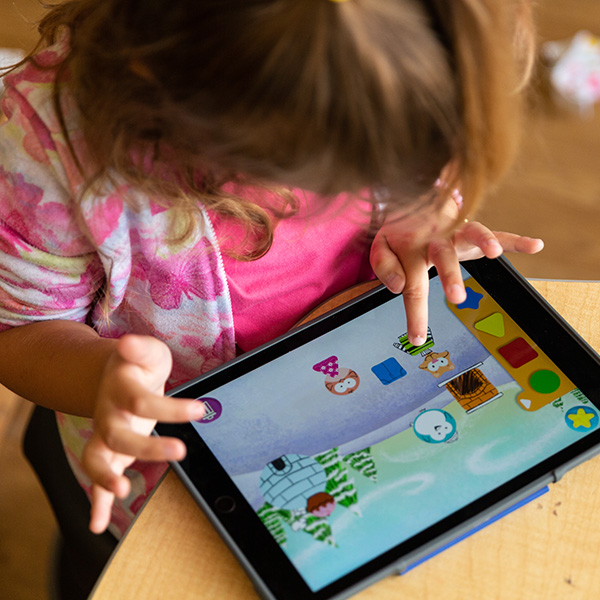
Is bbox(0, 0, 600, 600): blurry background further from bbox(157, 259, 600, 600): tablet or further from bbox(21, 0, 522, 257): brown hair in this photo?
Answer: bbox(21, 0, 522, 257): brown hair

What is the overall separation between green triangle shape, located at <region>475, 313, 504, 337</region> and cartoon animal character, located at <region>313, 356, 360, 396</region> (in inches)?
4.3

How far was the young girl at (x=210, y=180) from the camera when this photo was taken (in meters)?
0.33

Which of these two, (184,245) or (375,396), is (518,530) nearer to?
(375,396)

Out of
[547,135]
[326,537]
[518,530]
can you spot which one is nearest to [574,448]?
[518,530]

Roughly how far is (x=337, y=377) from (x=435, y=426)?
8 cm

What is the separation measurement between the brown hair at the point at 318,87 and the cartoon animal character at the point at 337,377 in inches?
6.7

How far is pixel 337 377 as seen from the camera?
0.54 m

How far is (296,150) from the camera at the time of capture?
0.35 meters

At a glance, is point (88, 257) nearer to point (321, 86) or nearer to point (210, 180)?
point (210, 180)

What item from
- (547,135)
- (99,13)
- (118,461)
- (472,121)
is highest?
(99,13)

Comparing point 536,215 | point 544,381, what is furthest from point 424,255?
point 536,215

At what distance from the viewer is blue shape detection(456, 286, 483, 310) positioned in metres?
0.57

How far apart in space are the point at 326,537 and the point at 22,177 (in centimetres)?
33

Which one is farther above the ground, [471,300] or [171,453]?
[171,453]
